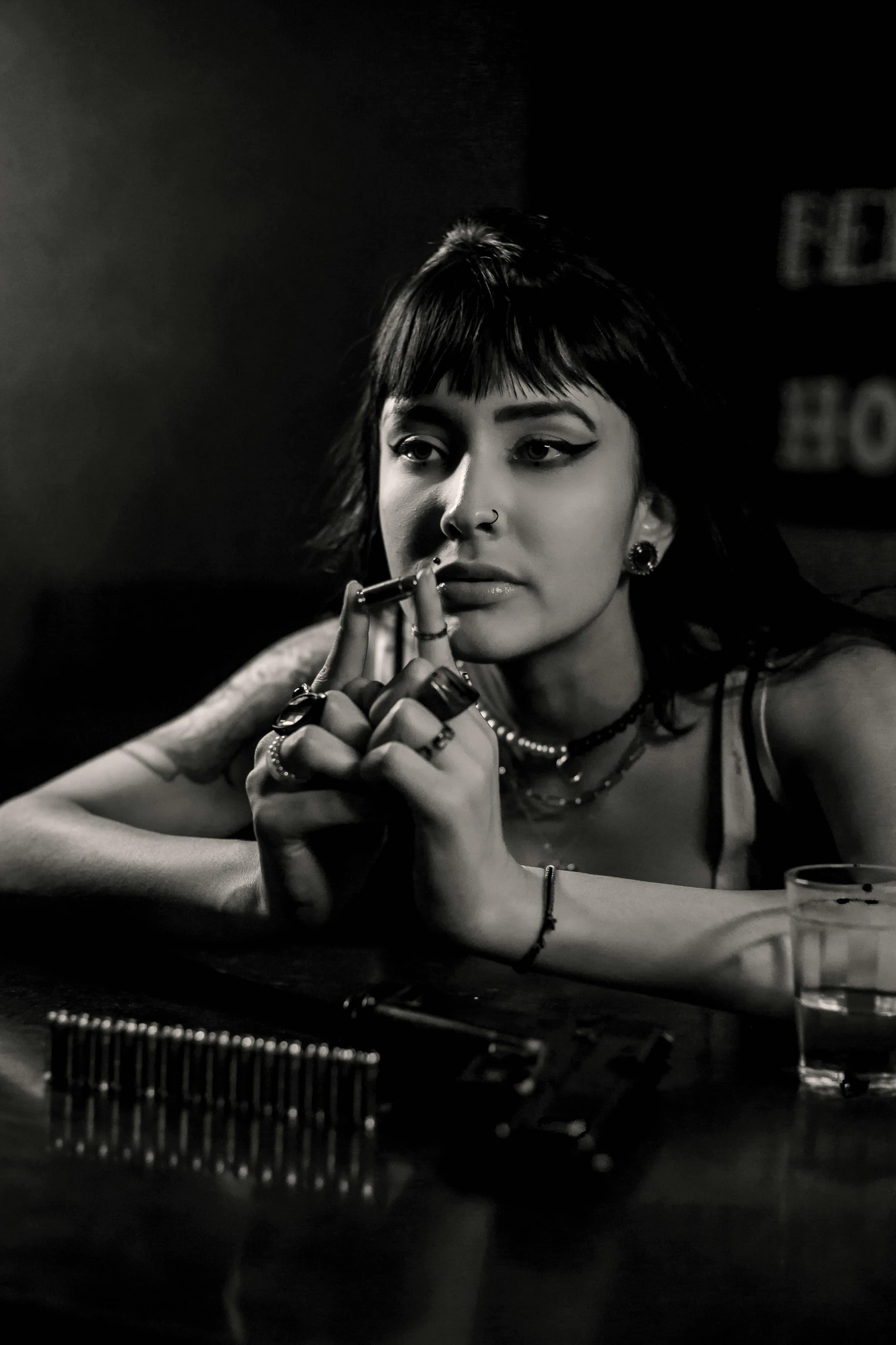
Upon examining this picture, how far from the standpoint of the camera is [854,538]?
2.26 m

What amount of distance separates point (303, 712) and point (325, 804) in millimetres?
89

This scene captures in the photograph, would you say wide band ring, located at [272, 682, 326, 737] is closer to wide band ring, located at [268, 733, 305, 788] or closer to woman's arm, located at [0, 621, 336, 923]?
wide band ring, located at [268, 733, 305, 788]

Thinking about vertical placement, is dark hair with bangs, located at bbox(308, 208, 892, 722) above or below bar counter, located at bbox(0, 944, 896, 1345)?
above

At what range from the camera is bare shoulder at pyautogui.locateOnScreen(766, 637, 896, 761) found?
167cm

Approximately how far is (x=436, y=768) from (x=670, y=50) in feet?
4.96

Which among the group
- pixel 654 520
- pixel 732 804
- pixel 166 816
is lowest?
pixel 166 816

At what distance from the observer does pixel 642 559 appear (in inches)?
69.8

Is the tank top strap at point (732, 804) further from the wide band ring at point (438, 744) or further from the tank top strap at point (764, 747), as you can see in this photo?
the wide band ring at point (438, 744)

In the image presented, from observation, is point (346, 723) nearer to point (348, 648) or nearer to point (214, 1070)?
point (348, 648)

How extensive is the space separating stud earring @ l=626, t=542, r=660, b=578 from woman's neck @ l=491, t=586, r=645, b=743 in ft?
0.24

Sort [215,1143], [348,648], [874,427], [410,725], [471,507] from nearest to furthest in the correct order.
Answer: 1. [215,1143]
2. [410,725]
3. [348,648]
4. [471,507]
5. [874,427]

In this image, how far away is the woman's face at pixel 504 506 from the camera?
1547 mm

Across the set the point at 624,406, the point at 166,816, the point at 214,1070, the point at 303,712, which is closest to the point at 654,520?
the point at 624,406

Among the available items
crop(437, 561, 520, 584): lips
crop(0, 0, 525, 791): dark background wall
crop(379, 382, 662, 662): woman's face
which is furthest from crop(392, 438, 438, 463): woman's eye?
crop(0, 0, 525, 791): dark background wall
